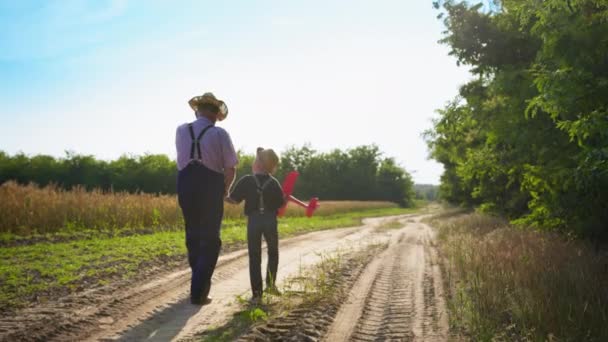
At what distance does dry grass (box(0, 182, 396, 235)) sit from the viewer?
12.7 m

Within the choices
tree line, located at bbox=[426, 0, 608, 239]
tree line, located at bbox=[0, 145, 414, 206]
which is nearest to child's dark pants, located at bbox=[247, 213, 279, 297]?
tree line, located at bbox=[426, 0, 608, 239]

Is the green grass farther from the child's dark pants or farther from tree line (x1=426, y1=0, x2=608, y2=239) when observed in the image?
tree line (x1=426, y1=0, x2=608, y2=239)

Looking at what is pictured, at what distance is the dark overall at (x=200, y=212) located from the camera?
5.34 m

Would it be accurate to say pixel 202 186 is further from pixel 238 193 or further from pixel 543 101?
pixel 543 101

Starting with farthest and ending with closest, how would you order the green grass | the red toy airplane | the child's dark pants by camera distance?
the red toy airplane
the green grass
the child's dark pants

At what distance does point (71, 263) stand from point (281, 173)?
63.4 m

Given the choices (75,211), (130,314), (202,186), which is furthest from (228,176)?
(75,211)

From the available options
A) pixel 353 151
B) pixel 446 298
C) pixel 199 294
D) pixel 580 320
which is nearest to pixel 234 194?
pixel 199 294

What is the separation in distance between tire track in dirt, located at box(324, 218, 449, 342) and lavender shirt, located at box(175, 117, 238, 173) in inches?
92.8

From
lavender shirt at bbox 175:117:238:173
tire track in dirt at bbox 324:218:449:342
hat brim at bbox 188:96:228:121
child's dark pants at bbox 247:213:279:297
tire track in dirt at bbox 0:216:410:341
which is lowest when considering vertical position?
tire track in dirt at bbox 324:218:449:342

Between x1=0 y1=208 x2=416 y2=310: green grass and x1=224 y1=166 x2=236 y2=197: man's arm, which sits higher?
x1=224 y1=166 x2=236 y2=197: man's arm

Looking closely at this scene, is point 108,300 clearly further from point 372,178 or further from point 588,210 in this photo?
point 372,178

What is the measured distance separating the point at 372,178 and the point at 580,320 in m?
72.4

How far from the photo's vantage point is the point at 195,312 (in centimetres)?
514
